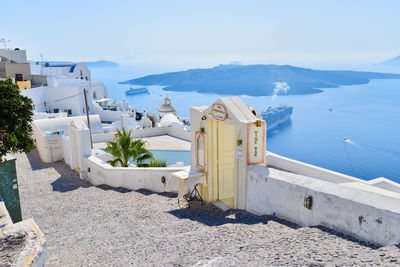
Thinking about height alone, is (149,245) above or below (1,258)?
below

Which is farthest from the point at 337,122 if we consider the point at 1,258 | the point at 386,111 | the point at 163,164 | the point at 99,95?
the point at 1,258

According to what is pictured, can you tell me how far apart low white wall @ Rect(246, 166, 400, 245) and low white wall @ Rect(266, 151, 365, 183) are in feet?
10.1

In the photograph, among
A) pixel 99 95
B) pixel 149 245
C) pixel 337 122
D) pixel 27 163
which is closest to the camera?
pixel 149 245

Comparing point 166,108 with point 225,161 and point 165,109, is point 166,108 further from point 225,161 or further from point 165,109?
point 225,161

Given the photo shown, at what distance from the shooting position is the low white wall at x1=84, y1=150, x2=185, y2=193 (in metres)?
12.9

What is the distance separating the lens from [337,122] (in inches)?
5231

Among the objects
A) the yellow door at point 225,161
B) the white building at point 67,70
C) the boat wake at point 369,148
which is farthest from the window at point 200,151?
the boat wake at point 369,148

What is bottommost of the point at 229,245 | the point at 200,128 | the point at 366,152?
the point at 366,152

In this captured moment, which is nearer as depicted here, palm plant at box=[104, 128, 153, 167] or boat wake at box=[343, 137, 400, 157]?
palm plant at box=[104, 128, 153, 167]

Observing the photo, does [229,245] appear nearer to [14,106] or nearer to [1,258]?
[1,258]

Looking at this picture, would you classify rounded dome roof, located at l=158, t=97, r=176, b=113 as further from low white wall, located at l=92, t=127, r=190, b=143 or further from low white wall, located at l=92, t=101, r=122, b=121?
low white wall, located at l=92, t=127, r=190, b=143

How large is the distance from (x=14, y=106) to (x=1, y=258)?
4.96 m

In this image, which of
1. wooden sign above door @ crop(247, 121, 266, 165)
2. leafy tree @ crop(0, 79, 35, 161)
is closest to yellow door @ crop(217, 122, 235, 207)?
wooden sign above door @ crop(247, 121, 266, 165)

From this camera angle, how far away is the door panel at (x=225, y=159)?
35.3 ft
